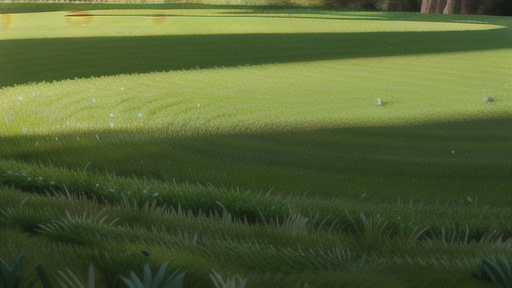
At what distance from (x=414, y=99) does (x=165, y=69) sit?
10.9ft

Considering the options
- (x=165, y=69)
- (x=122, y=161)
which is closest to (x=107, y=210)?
(x=122, y=161)

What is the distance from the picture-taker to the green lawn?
150 cm

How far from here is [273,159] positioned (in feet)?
8.43

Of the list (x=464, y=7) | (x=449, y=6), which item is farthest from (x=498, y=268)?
(x=464, y=7)

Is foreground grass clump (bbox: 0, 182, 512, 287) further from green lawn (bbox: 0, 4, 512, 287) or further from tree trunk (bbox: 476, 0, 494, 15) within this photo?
tree trunk (bbox: 476, 0, 494, 15)

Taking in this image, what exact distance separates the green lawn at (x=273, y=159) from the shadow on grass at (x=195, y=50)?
0.83 feet

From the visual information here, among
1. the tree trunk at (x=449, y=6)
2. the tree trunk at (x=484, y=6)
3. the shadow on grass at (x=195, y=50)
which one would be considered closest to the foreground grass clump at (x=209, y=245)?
the shadow on grass at (x=195, y=50)

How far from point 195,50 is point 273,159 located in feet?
21.4

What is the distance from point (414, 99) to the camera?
4488 mm

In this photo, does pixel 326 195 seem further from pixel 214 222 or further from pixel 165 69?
pixel 165 69

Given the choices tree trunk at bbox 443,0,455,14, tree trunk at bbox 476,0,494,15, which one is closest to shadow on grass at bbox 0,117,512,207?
tree trunk at bbox 443,0,455,14

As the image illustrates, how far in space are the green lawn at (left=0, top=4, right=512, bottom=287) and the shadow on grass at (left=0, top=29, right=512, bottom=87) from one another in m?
0.25

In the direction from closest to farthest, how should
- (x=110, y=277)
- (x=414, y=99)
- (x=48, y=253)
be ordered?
(x=110, y=277)
(x=48, y=253)
(x=414, y=99)

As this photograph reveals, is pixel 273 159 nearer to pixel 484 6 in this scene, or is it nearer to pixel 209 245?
pixel 209 245
